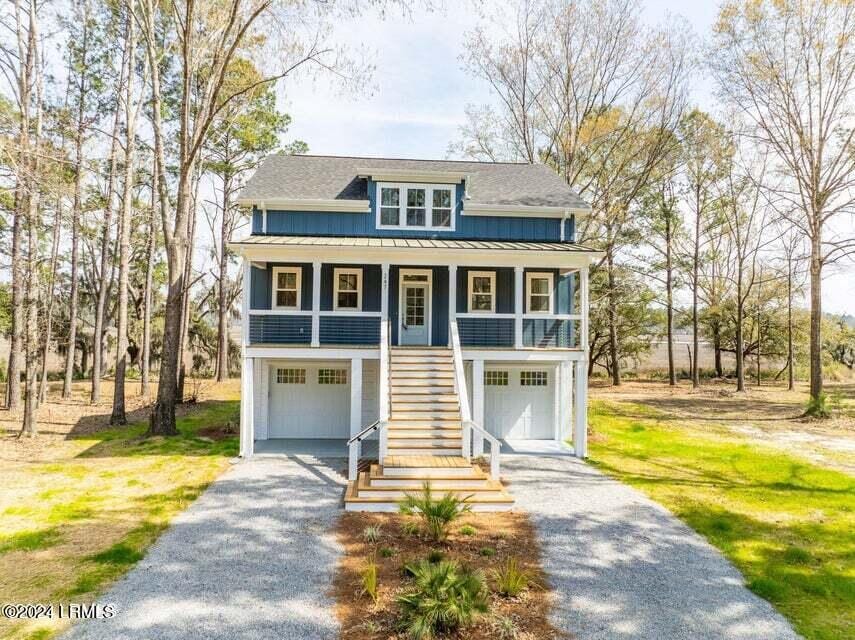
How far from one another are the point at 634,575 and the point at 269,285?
39.7 feet

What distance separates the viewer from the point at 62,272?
29.7 m

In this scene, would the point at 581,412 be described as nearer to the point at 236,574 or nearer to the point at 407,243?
the point at 407,243

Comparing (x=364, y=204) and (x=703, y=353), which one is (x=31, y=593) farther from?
(x=703, y=353)

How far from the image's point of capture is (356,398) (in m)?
12.4

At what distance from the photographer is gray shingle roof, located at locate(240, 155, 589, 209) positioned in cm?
1536

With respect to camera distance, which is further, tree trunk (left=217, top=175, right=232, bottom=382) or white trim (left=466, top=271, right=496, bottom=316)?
tree trunk (left=217, top=175, right=232, bottom=382)

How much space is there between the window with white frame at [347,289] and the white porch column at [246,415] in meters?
3.47

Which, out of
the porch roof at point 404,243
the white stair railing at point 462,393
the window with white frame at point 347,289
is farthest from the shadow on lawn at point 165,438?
the white stair railing at point 462,393

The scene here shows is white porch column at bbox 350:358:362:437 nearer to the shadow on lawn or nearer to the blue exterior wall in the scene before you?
the shadow on lawn

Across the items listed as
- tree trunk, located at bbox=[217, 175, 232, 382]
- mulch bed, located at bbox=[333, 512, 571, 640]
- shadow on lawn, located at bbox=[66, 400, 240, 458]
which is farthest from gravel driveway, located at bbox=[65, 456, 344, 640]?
tree trunk, located at bbox=[217, 175, 232, 382]

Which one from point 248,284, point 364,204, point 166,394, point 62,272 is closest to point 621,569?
point 248,284

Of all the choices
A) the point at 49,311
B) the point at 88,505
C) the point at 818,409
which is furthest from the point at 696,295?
the point at 49,311

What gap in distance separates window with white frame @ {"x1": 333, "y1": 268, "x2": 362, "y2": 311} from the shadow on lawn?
16.7ft

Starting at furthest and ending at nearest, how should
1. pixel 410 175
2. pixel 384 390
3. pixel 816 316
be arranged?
pixel 816 316, pixel 410 175, pixel 384 390
